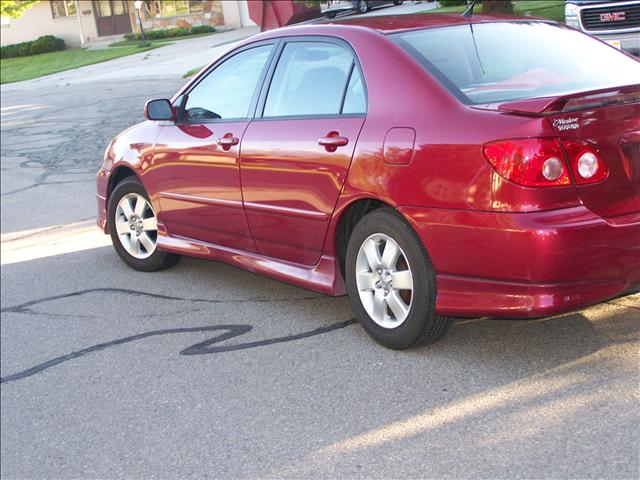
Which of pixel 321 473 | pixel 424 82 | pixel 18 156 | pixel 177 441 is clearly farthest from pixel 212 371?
pixel 18 156

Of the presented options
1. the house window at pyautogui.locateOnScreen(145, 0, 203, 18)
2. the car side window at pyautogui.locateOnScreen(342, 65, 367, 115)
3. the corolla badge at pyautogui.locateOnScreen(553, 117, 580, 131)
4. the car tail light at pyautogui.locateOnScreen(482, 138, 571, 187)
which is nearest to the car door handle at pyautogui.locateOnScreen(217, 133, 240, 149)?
the car side window at pyautogui.locateOnScreen(342, 65, 367, 115)

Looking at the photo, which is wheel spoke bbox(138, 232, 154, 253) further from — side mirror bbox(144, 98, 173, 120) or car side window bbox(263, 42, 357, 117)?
car side window bbox(263, 42, 357, 117)

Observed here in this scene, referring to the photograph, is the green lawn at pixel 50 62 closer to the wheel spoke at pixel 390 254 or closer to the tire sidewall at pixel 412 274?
the tire sidewall at pixel 412 274

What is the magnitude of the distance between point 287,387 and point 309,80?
1.79 meters

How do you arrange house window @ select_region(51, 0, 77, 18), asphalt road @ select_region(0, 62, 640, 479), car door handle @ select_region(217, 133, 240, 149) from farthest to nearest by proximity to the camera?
house window @ select_region(51, 0, 77, 18) → car door handle @ select_region(217, 133, 240, 149) → asphalt road @ select_region(0, 62, 640, 479)

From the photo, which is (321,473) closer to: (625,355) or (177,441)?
(177,441)

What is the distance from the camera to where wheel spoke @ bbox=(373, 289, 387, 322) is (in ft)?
16.7

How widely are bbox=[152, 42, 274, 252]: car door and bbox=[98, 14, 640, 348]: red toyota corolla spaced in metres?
0.01

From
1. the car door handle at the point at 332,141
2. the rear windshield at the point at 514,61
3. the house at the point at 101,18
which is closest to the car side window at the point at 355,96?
the car door handle at the point at 332,141

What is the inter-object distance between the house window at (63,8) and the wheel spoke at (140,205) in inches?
1951

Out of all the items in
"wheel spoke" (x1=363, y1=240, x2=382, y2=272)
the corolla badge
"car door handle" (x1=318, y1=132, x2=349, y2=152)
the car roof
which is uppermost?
the car roof

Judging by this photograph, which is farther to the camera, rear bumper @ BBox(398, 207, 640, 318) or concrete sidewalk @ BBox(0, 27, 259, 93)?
concrete sidewalk @ BBox(0, 27, 259, 93)

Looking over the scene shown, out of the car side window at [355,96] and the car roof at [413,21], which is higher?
the car roof at [413,21]

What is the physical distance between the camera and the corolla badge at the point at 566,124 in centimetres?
432
